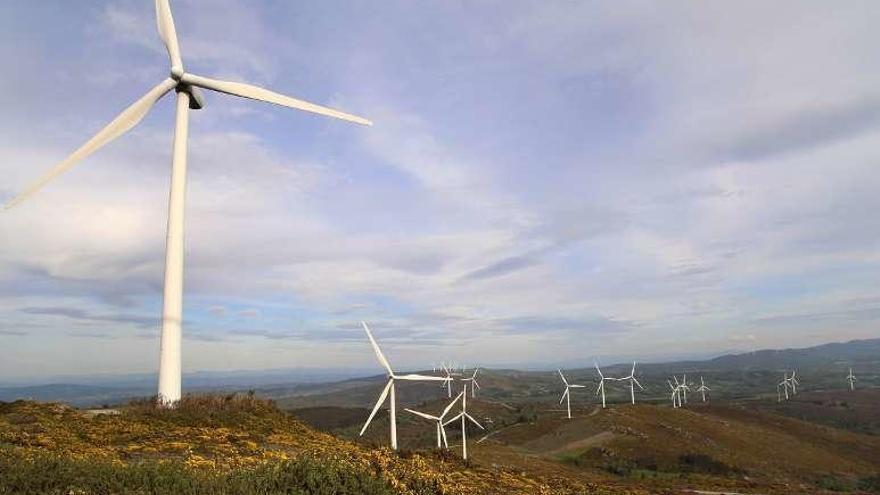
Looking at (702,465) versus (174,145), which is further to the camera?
(702,465)

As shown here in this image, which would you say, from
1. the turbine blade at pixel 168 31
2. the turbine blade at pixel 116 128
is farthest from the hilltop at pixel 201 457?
the turbine blade at pixel 168 31

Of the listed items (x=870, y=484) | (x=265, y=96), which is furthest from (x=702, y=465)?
(x=265, y=96)

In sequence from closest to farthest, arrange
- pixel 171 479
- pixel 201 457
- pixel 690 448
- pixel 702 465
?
pixel 171 479
pixel 201 457
pixel 702 465
pixel 690 448

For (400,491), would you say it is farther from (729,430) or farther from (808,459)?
(729,430)

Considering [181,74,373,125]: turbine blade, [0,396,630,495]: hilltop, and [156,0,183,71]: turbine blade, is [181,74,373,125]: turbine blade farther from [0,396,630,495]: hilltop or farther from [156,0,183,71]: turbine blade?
[0,396,630,495]: hilltop

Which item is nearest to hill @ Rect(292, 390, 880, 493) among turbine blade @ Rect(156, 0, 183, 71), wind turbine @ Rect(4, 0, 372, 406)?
wind turbine @ Rect(4, 0, 372, 406)

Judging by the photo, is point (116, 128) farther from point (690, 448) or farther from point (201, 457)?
point (690, 448)

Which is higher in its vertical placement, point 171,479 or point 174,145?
point 174,145

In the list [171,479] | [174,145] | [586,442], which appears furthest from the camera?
[586,442]
